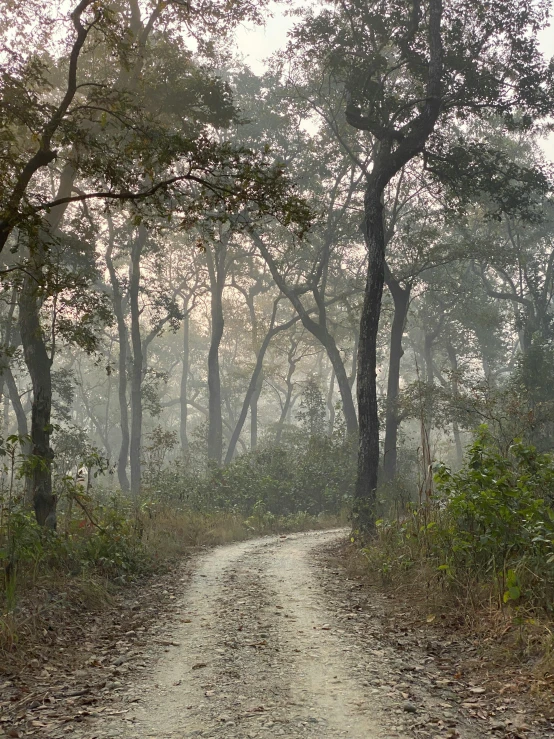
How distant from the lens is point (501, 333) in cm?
4059

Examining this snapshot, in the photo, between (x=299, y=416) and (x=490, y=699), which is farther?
(x=299, y=416)

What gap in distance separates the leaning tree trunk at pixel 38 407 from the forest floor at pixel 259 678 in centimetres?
248

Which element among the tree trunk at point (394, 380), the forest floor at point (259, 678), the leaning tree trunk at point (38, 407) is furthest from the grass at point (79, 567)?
the tree trunk at point (394, 380)

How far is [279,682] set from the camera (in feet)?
17.0

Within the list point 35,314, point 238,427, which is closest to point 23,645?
point 35,314

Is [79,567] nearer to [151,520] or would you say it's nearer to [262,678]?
[262,678]

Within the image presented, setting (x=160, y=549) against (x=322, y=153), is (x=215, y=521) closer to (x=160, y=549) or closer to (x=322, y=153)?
(x=160, y=549)

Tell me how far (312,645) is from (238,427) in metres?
30.3

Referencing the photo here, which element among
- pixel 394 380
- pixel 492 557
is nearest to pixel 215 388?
pixel 394 380

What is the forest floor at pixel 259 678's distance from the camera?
4.36 m

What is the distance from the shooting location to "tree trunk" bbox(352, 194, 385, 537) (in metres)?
14.1

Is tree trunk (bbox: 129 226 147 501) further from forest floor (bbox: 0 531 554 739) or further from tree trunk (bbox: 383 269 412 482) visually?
forest floor (bbox: 0 531 554 739)

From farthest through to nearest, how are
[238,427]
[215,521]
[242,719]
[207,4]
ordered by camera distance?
[238,427]
[215,521]
[207,4]
[242,719]

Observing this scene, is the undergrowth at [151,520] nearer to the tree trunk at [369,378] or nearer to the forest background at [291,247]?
the forest background at [291,247]
